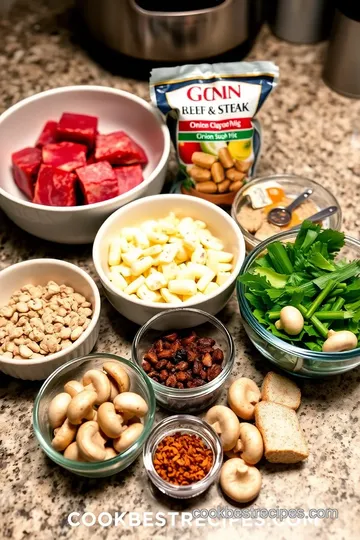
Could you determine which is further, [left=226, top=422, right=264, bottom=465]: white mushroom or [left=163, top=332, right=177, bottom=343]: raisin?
[left=163, top=332, right=177, bottom=343]: raisin

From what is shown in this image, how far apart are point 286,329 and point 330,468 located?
22cm

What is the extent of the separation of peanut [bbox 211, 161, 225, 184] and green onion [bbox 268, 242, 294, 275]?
228 millimetres

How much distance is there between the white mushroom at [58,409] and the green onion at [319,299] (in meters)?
0.39

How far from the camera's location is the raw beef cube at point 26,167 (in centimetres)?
121

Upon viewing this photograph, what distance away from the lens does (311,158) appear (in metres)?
1.40

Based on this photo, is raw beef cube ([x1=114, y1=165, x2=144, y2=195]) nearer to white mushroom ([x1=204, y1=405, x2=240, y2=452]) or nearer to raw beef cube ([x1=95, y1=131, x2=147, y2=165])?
raw beef cube ([x1=95, y1=131, x2=147, y2=165])

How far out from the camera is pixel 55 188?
1165 mm

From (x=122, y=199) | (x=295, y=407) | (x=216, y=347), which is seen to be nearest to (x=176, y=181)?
(x=122, y=199)

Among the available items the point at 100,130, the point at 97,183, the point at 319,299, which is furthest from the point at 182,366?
the point at 100,130

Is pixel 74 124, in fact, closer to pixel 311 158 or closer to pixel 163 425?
pixel 311 158

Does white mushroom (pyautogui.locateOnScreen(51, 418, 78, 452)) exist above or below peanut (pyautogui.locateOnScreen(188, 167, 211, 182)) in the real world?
below

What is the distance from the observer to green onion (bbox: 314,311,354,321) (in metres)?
0.98

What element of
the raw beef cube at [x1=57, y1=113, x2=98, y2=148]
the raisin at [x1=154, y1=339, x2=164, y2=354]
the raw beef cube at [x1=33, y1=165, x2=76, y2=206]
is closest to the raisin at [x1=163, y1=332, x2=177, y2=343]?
the raisin at [x1=154, y1=339, x2=164, y2=354]

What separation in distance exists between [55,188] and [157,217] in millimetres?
193
